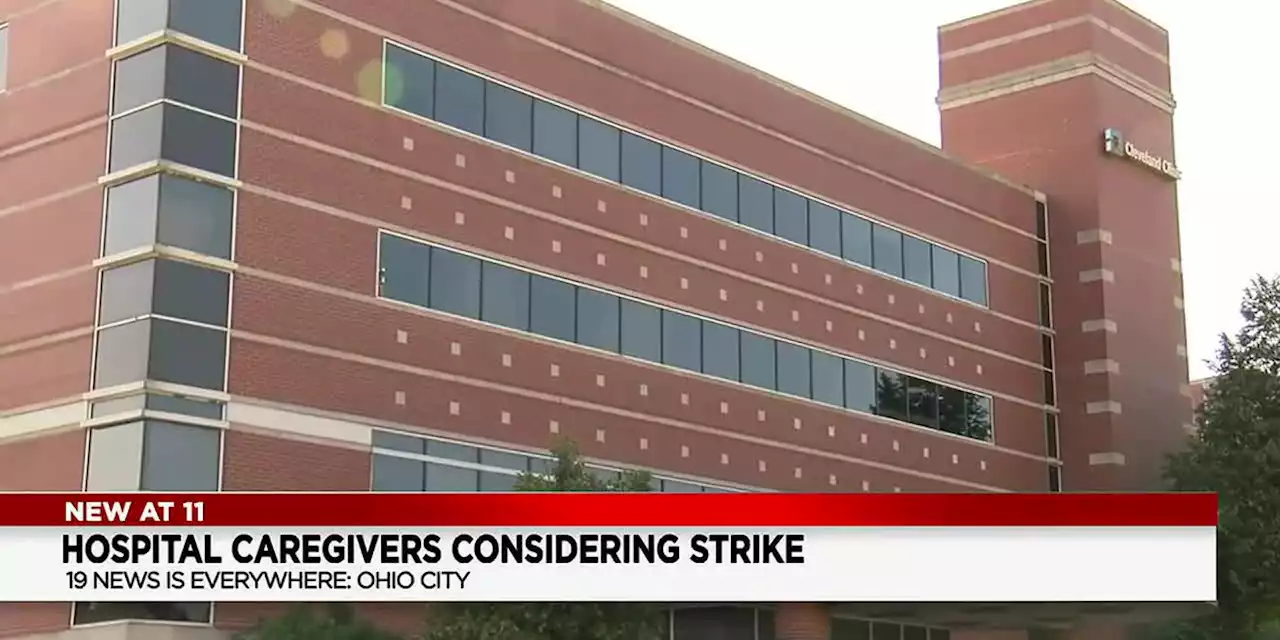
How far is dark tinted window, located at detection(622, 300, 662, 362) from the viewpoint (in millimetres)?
42625

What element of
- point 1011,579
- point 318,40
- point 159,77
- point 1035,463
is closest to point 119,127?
point 159,77

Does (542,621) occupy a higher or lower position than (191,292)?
lower

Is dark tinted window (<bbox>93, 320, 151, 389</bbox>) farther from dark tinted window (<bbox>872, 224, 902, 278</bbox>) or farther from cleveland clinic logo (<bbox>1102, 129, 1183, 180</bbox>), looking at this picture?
cleveland clinic logo (<bbox>1102, 129, 1183, 180</bbox>)

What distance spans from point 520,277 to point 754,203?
31.0ft

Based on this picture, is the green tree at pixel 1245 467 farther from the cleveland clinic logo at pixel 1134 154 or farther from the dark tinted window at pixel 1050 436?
the cleveland clinic logo at pixel 1134 154

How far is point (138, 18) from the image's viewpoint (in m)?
34.8

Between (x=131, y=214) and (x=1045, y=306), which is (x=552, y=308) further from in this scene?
(x=1045, y=306)

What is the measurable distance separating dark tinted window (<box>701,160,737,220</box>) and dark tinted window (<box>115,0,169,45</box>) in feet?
53.0

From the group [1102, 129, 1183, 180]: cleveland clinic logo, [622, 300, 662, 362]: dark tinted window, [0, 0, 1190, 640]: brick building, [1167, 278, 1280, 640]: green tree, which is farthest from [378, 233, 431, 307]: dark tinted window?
[1102, 129, 1183, 180]: cleveland clinic logo

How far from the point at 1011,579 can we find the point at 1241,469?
1382 inches

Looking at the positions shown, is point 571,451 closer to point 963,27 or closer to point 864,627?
point 864,627

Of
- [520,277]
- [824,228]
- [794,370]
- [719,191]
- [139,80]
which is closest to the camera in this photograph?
[139,80]

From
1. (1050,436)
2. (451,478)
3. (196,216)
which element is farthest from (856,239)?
(196,216)

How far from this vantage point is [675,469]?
1695 inches
